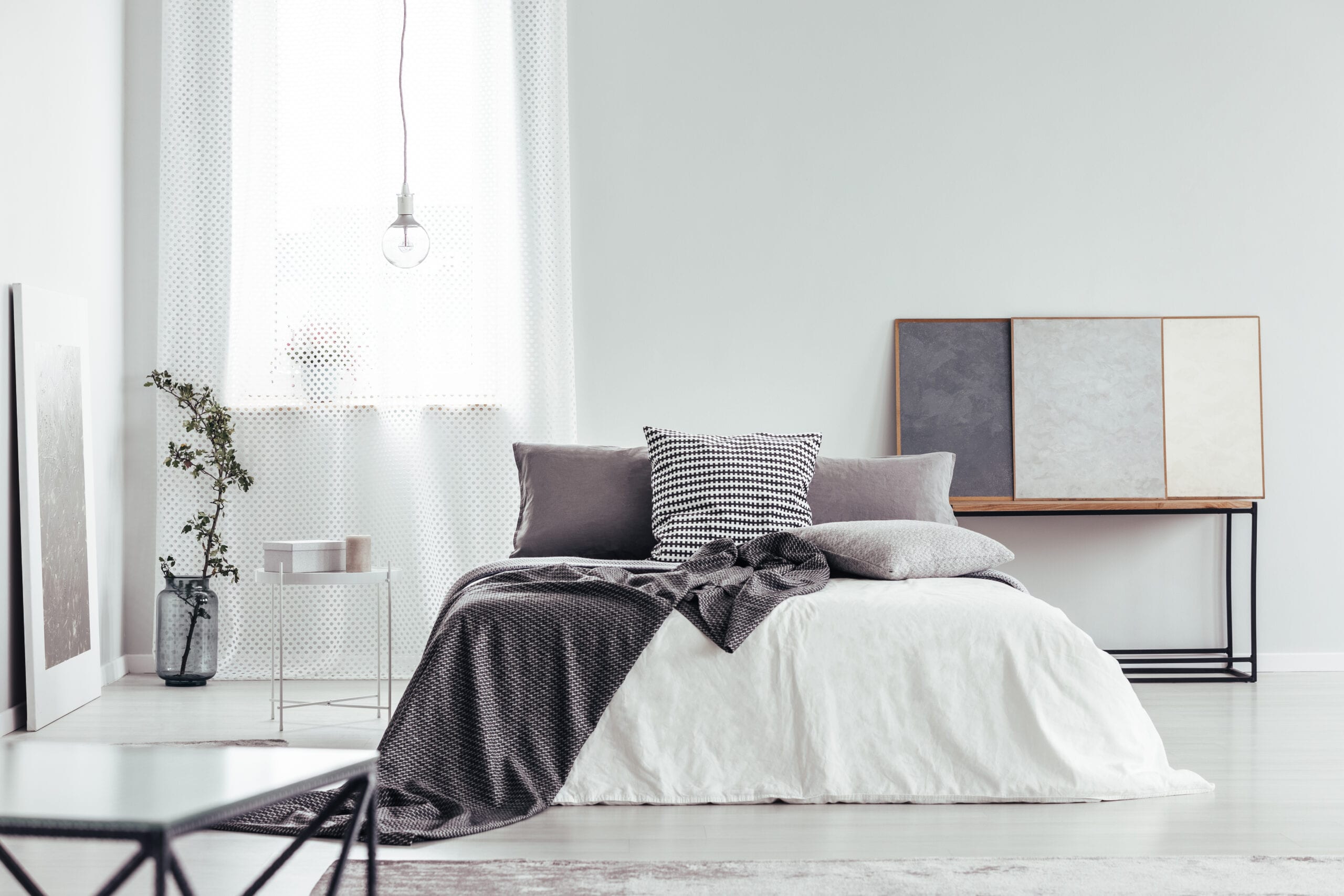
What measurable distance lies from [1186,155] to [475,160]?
2853 millimetres

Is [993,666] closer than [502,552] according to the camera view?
Yes

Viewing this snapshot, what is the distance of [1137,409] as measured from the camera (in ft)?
14.7

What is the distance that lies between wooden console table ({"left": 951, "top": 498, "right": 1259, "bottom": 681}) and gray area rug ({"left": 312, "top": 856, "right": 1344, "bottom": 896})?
80.3 inches

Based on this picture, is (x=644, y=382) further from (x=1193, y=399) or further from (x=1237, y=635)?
(x=1237, y=635)

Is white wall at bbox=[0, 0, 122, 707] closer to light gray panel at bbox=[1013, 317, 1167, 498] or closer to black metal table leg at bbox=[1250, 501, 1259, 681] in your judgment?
light gray panel at bbox=[1013, 317, 1167, 498]

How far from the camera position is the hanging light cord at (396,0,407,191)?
15.0 ft

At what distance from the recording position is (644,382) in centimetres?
459

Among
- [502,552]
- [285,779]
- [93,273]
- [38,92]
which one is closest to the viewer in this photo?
[285,779]

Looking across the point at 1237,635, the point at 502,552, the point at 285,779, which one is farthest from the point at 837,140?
the point at 285,779

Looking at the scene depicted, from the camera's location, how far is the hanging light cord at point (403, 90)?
180 inches

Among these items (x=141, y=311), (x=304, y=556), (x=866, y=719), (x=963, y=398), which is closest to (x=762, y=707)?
(x=866, y=719)

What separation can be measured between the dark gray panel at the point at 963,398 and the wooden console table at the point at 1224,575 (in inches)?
7.5

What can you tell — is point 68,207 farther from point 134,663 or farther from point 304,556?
point 134,663

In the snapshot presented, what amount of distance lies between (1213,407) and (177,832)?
4.25 metres
